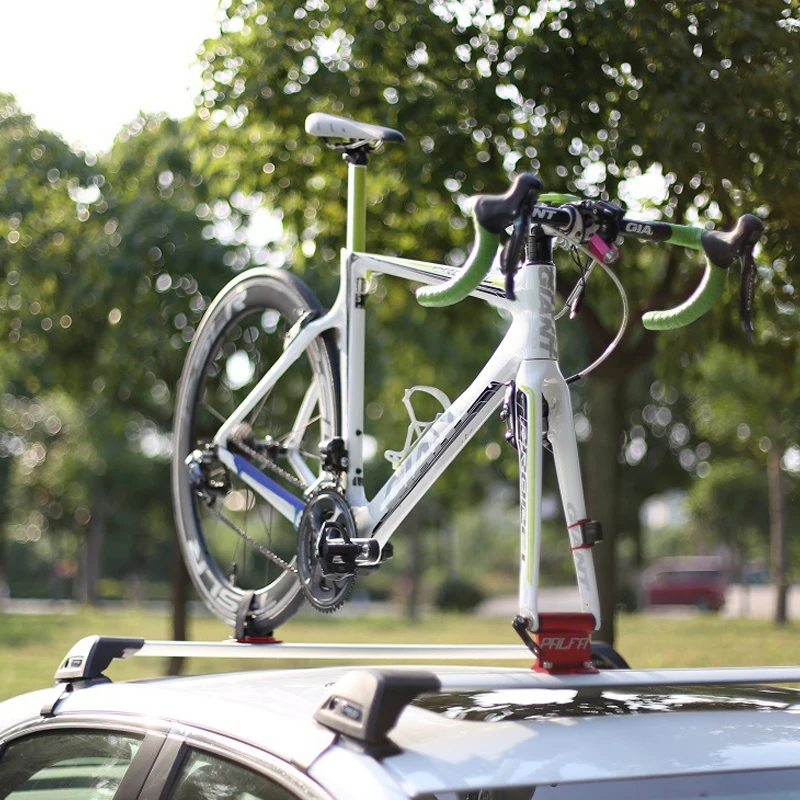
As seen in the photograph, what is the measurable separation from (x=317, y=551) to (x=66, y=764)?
55.4 inches

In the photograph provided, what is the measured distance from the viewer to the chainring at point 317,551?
397cm

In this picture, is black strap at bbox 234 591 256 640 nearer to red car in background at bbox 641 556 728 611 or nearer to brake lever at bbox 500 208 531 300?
brake lever at bbox 500 208 531 300

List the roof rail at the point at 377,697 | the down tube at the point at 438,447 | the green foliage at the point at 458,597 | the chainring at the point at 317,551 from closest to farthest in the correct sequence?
the roof rail at the point at 377,697 < the down tube at the point at 438,447 < the chainring at the point at 317,551 < the green foliage at the point at 458,597

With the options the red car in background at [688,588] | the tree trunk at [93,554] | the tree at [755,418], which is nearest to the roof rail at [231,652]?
the tree at [755,418]

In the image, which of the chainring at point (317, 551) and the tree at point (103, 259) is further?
the tree at point (103, 259)

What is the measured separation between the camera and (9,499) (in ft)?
149

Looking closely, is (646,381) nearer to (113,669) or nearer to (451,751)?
(113,669)

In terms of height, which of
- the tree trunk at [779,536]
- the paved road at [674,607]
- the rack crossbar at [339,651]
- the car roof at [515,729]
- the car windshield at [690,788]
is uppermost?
the car roof at [515,729]

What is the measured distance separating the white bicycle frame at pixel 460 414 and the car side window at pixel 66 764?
900mm

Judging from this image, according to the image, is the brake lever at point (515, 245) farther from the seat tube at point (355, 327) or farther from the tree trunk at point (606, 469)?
the tree trunk at point (606, 469)

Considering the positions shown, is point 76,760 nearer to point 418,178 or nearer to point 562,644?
point 562,644

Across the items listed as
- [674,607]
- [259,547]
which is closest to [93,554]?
[674,607]

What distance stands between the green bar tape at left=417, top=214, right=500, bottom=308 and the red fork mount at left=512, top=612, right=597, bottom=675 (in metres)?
0.71

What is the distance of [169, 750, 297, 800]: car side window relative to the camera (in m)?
2.07
